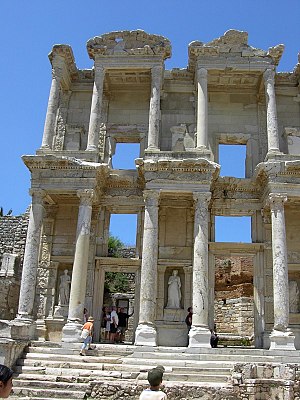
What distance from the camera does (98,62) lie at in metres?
20.2

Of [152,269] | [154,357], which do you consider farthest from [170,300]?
[154,357]

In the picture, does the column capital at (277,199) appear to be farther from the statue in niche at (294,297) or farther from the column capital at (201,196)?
the statue in niche at (294,297)

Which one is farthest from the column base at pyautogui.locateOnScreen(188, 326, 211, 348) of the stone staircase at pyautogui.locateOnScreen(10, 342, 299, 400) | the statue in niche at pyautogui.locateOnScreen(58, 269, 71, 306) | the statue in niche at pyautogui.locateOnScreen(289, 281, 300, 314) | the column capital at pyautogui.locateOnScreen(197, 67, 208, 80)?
the column capital at pyautogui.locateOnScreen(197, 67, 208, 80)

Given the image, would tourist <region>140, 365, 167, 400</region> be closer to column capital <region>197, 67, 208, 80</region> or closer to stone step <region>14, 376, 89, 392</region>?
stone step <region>14, 376, 89, 392</region>

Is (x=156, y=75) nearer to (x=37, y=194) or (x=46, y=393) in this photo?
(x=37, y=194)

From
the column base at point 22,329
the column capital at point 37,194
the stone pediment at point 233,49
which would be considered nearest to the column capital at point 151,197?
the column capital at point 37,194

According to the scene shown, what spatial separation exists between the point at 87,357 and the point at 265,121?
465 inches

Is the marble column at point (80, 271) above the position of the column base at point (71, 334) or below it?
above

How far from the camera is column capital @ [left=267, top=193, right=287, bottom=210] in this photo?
17359 mm

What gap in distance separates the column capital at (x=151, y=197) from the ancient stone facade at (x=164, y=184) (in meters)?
0.04

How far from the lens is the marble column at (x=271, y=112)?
18586 mm

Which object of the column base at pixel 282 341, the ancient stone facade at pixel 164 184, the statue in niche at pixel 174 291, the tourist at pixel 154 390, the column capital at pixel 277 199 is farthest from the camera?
the statue in niche at pixel 174 291

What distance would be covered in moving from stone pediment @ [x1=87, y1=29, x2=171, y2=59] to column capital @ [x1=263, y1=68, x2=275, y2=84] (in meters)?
3.96

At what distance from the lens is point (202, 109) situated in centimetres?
1911
